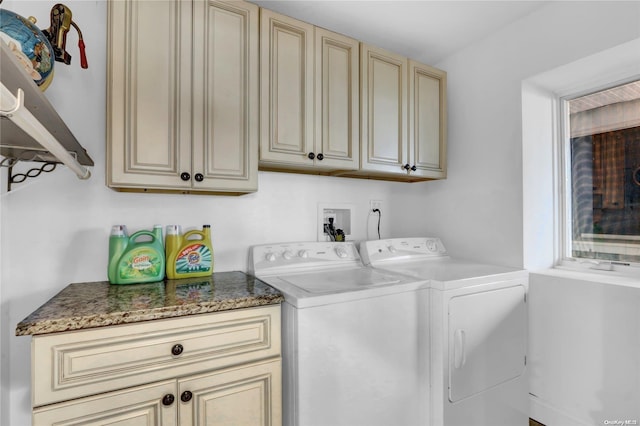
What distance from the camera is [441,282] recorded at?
1.59m

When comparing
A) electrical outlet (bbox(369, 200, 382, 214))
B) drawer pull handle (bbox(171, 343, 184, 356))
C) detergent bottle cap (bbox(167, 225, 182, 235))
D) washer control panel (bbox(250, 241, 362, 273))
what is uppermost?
electrical outlet (bbox(369, 200, 382, 214))

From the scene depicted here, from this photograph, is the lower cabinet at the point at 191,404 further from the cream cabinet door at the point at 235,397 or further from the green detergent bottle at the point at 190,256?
the green detergent bottle at the point at 190,256

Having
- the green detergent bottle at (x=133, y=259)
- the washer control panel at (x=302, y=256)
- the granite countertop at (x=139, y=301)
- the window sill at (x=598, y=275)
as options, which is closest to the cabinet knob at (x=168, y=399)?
the granite countertop at (x=139, y=301)

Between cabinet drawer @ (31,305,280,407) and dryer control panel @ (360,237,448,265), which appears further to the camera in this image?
dryer control panel @ (360,237,448,265)

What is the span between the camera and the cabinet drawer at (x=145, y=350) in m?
1.00

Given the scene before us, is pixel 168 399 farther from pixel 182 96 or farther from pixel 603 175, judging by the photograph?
pixel 603 175

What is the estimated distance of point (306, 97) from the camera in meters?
1.77

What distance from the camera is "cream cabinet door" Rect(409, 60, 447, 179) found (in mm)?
2180

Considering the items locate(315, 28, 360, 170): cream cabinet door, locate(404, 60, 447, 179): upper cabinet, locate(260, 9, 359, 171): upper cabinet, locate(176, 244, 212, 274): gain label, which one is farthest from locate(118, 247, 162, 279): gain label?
locate(404, 60, 447, 179): upper cabinet

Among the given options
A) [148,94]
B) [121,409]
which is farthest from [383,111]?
[121,409]

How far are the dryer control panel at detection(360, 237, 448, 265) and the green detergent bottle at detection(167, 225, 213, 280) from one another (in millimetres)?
997

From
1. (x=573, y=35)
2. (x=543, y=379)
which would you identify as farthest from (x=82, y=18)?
(x=543, y=379)

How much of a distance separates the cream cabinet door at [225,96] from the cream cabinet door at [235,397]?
0.83 m

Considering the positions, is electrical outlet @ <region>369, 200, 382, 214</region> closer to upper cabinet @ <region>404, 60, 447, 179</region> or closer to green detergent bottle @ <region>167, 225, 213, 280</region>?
upper cabinet @ <region>404, 60, 447, 179</region>
